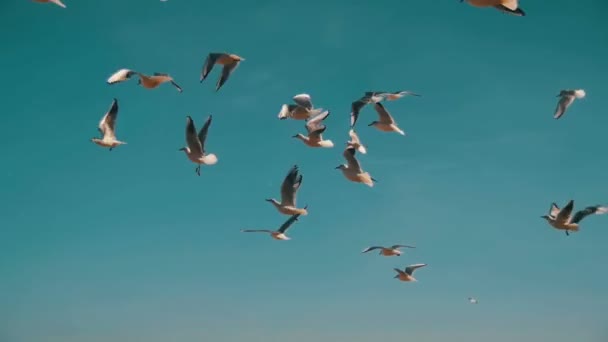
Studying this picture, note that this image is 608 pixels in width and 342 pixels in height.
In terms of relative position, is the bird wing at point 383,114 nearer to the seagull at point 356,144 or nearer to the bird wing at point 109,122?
the seagull at point 356,144

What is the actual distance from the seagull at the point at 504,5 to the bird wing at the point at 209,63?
5.38m

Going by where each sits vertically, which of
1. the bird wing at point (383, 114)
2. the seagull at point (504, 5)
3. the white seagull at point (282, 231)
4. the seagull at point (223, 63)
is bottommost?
the white seagull at point (282, 231)

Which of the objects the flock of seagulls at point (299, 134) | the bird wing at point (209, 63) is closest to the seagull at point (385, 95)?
the flock of seagulls at point (299, 134)

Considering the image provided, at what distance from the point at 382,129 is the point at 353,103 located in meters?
1.91

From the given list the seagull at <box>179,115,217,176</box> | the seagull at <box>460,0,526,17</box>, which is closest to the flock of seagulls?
the seagull at <box>179,115,217,176</box>

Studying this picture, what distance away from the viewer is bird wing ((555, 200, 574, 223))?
15.4m

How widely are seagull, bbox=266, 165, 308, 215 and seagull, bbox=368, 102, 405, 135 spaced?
272 centimetres

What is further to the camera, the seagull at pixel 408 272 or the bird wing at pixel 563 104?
the seagull at pixel 408 272

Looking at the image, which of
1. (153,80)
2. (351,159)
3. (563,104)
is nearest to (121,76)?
(153,80)

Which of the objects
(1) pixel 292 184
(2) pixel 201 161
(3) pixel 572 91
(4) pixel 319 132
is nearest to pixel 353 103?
(4) pixel 319 132

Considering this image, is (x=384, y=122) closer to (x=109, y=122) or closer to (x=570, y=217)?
(x=570, y=217)

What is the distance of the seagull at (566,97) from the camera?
14469 mm

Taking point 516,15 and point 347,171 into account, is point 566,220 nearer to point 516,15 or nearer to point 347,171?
point 347,171

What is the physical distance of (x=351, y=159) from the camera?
15.7m
